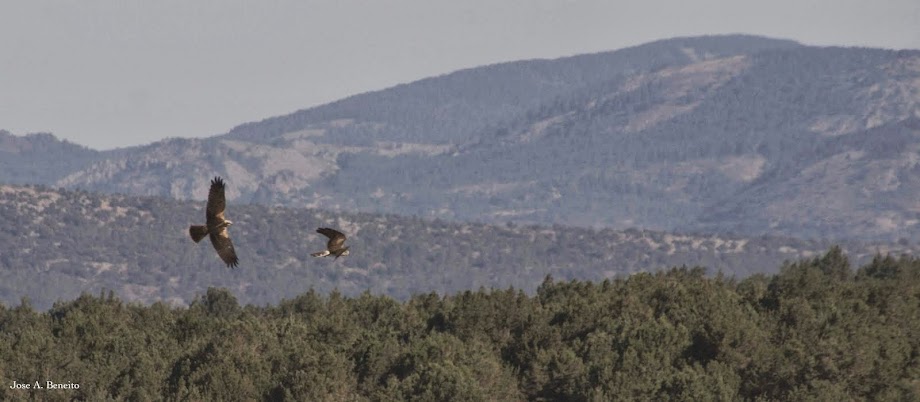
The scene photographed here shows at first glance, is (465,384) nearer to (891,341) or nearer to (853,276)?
(891,341)

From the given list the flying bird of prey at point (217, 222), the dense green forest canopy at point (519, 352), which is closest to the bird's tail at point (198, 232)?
the flying bird of prey at point (217, 222)

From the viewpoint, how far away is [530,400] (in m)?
70.2

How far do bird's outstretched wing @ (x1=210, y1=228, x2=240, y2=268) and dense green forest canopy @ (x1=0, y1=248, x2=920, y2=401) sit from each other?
30723 mm

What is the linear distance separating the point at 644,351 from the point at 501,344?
9.85 meters

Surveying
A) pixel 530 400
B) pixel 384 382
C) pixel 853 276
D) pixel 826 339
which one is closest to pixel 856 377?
pixel 826 339

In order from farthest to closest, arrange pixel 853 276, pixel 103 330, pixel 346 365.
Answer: pixel 853 276
pixel 103 330
pixel 346 365

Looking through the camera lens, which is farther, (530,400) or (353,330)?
(353,330)

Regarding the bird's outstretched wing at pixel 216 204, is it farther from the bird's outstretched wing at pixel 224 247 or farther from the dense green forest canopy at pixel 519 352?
the dense green forest canopy at pixel 519 352

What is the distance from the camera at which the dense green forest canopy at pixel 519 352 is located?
64.7 metres

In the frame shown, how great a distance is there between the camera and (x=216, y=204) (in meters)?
30.9

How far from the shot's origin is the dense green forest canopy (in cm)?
6469
